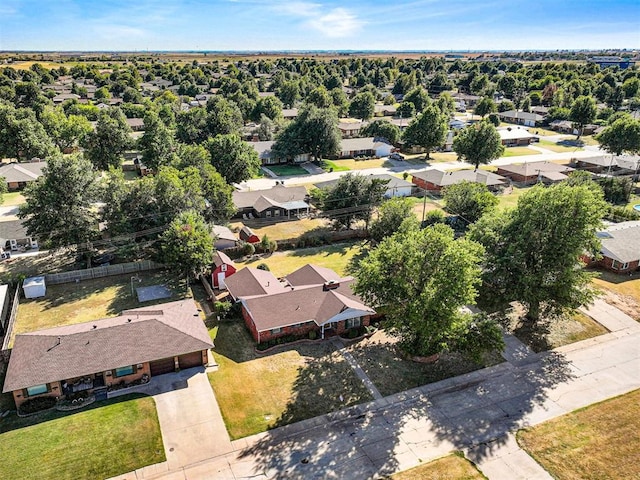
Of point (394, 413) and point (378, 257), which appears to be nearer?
point (394, 413)

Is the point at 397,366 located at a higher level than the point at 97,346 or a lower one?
lower

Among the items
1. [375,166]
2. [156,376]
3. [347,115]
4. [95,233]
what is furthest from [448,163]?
[156,376]

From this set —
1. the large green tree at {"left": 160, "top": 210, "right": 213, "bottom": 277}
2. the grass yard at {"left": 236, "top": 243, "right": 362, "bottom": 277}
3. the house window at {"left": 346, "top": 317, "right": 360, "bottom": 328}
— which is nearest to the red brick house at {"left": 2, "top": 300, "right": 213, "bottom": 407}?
the large green tree at {"left": 160, "top": 210, "right": 213, "bottom": 277}

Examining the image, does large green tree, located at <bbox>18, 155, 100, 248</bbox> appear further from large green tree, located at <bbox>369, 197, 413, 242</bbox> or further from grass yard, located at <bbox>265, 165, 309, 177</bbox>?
grass yard, located at <bbox>265, 165, 309, 177</bbox>

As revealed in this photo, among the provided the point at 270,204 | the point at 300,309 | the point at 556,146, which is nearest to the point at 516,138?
the point at 556,146

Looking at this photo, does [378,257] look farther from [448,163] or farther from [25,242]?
[448,163]

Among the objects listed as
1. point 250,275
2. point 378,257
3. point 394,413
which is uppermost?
point 378,257

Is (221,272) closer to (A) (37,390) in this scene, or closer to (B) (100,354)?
(B) (100,354)
